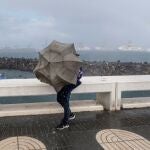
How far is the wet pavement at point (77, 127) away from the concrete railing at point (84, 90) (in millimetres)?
209

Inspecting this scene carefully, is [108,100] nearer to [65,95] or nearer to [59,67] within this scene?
[65,95]

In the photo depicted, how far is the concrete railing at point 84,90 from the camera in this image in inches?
297

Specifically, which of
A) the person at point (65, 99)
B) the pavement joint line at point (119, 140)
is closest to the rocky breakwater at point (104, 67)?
the person at point (65, 99)

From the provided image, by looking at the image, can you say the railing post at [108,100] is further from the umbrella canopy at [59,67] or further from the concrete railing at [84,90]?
the umbrella canopy at [59,67]

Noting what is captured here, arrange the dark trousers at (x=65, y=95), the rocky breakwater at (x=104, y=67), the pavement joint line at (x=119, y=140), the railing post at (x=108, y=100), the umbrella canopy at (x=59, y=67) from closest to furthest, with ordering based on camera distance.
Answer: the pavement joint line at (x=119, y=140)
the umbrella canopy at (x=59, y=67)
the dark trousers at (x=65, y=95)
the railing post at (x=108, y=100)
the rocky breakwater at (x=104, y=67)

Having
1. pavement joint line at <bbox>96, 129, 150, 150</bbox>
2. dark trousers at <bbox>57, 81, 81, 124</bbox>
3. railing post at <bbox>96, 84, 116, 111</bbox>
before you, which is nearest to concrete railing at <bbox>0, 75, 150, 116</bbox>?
railing post at <bbox>96, 84, 116, 111</bbox>

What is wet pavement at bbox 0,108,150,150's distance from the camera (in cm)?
616

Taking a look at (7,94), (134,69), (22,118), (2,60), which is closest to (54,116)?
(22,118)

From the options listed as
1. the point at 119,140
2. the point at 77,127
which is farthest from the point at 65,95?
the point at 119,140

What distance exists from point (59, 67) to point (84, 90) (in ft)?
4.67

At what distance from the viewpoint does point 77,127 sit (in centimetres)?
707

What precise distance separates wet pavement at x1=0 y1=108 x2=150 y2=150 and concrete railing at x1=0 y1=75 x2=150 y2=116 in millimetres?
209

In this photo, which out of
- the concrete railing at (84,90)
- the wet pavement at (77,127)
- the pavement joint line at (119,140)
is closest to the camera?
the pavement joint line at (119,140)

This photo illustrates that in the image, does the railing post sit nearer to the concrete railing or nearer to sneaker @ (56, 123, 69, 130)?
the concrete railing
